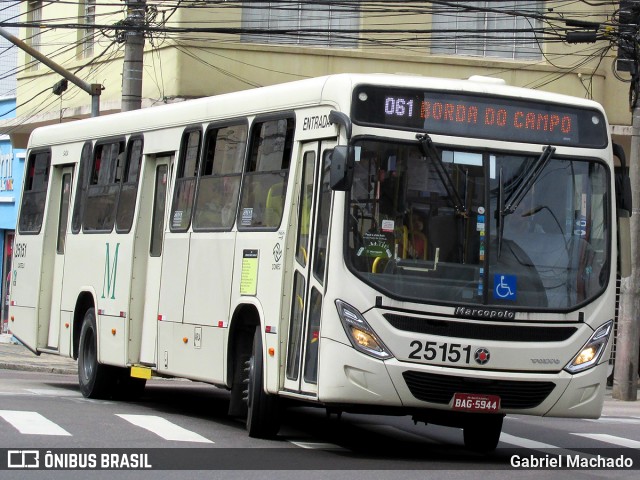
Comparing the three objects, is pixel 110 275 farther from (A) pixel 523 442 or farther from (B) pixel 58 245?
(A) pixel 523 442

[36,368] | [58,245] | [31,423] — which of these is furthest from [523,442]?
[36,368]

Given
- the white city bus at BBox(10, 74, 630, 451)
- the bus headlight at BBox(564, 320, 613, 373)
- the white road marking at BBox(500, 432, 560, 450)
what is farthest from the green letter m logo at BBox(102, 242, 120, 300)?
the bus headlight at BBox(564, 320, 613, 373)

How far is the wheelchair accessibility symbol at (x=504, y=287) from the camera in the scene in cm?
1102

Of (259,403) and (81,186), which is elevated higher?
(81,186)

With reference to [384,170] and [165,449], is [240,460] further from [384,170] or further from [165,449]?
[384,170]

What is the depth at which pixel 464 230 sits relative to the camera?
11.0 m

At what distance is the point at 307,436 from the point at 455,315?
278 centimetres

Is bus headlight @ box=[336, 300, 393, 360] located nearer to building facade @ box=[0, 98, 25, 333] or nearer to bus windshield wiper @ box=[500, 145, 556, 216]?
bus windshield wiper @ box=[500, 145, 556, 216]

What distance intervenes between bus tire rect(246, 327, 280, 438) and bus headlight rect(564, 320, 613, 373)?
8.80ft

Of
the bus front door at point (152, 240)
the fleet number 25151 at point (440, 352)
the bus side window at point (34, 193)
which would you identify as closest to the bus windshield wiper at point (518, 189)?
the fleet number 25151 at point (440, 352)

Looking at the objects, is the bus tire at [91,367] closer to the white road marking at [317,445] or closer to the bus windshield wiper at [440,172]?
the white road marking at [317,445]

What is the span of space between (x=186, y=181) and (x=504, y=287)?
4.49m

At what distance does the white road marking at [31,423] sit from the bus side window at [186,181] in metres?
2.52
